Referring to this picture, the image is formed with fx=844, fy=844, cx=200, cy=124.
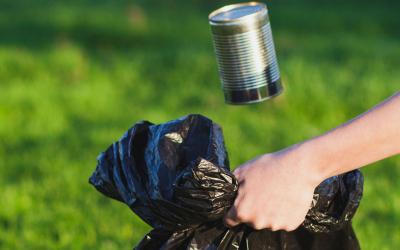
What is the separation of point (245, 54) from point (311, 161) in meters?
0.47

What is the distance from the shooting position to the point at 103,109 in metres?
6.99

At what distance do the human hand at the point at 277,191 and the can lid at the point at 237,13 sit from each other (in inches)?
19.2

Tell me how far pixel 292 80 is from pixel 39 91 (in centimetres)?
218

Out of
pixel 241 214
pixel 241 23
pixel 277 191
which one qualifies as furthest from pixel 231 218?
pixel 241 23

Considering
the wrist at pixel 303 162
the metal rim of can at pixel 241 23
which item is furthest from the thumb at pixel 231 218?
the metal rim of can at pixel 241 23

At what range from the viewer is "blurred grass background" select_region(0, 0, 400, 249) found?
4.82m

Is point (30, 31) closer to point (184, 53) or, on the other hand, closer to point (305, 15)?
point (184, 53)

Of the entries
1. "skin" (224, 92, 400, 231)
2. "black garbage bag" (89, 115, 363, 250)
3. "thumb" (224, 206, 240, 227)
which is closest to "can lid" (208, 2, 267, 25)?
"black garbage bag" (89, 115, 363, 250)

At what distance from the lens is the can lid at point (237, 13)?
8.86 ft

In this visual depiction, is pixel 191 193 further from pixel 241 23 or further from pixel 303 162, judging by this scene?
pixel 241 23

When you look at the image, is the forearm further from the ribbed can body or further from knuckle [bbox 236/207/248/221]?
the ribbed can body

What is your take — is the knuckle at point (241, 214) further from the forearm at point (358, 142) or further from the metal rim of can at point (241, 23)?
the metal rim of can at point (241, 23)

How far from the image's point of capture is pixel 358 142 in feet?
7.97

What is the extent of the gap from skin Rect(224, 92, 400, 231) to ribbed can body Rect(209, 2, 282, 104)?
1.18 feet
